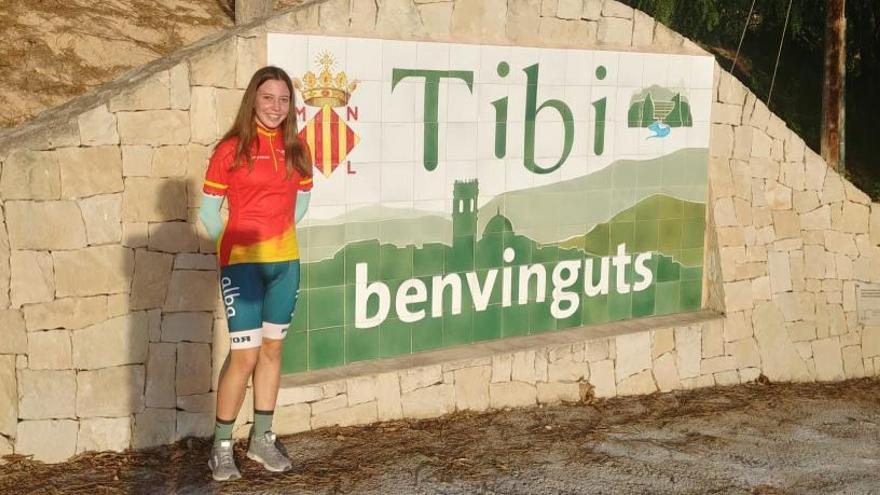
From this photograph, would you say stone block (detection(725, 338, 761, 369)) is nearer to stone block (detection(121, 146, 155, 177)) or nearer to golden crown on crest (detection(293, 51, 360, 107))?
golden crown on crest (detection(293, 51, 360, 107))

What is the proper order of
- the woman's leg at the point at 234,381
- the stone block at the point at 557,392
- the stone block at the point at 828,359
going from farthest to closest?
the stone block at the point at 828,359, the stone block at the point at 557,392, the woman's leg at the point at 234,381

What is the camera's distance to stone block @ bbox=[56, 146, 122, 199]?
17.9 ft

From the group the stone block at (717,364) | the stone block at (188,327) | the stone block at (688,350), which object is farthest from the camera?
the stone block at (717,364)

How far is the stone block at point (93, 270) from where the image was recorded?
18.0ft

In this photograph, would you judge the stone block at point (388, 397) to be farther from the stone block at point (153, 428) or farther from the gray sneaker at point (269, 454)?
the stone block at point (153, 428)

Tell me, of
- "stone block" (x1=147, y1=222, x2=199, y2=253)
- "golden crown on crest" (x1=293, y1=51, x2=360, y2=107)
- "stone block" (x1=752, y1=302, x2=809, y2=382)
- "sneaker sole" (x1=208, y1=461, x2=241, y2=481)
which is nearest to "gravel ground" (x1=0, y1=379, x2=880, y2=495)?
"sneaker sole" (x1=208, y1=461, x2=241, y2=481)

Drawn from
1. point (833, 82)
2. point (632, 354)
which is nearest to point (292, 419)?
point (632, 354)

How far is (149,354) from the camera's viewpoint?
19.0 feet

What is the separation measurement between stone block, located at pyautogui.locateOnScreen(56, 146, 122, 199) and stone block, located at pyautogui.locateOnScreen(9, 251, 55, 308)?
354mm

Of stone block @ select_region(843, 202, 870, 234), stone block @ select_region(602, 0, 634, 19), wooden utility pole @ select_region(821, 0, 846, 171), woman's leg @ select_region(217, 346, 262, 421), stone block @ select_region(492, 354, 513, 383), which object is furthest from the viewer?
wooden utility pole @ select_region(821, 0, 846, 171)

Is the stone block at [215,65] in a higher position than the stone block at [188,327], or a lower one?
higher

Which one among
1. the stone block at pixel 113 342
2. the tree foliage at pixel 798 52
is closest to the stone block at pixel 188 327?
the stone block at pixel 113 342

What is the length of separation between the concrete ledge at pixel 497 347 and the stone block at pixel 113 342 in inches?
36.2

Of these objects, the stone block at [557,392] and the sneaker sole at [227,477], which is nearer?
the sneaker sole at [227,477]
